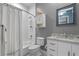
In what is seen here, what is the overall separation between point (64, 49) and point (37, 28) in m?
0.51

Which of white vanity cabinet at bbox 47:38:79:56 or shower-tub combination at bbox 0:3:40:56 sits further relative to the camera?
shower-tub combination at bbox 0:3:40:56

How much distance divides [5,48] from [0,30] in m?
0.29

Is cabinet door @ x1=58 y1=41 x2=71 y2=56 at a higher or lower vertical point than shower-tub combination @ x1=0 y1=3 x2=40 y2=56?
lower

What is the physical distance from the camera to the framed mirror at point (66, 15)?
1310 mm

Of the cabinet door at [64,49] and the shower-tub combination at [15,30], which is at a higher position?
the shower-tub combination at [15,30]

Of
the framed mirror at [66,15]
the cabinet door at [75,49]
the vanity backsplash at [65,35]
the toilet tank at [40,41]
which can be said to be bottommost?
the cabinet door at [75,49]

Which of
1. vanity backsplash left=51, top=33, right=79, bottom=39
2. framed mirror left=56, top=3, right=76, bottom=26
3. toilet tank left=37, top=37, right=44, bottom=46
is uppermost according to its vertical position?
framed mirror left=56, top=3, right=76, bottom=26

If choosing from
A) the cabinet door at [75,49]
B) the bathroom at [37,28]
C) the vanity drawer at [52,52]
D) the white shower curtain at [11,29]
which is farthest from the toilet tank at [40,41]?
the cabinet door at [75,49]

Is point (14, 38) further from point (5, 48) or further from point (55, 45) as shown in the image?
point (55, 45)

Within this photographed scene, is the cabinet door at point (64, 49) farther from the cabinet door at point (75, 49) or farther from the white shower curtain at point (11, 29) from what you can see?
the white shower curtain at point (11, 29)

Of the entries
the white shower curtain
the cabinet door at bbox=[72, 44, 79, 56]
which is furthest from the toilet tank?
the cabinet door at bbox=[72, 44, 79, 56]

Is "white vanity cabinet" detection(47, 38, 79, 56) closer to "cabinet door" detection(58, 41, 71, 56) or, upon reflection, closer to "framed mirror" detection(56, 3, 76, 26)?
"cabinet door" detection(58, 41, 71, 56)

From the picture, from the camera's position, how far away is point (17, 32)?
4.71ft

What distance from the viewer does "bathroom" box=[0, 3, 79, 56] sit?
131 centimetres
